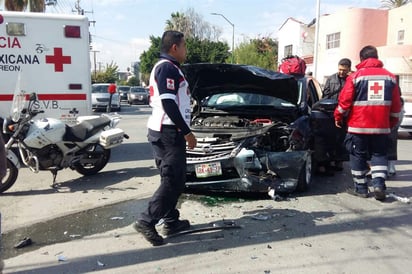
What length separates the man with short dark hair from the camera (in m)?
3.94

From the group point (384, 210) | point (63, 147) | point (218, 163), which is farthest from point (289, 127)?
point (63, 147)

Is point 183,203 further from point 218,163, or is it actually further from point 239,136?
point 239,136

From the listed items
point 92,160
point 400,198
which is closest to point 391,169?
point 400,198

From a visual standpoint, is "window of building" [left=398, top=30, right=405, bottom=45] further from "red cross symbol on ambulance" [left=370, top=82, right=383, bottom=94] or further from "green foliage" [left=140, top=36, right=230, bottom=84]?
"red cross symbol on ambulance" [left=370, top=82, right=383, bottom=94]

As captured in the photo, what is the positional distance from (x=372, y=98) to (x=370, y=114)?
211mm

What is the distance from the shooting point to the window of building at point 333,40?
98.1ft

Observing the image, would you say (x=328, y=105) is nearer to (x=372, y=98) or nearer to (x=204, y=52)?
(x=372, y=98)

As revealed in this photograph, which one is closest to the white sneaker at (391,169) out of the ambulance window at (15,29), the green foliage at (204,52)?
the ambulance window at (15,29)

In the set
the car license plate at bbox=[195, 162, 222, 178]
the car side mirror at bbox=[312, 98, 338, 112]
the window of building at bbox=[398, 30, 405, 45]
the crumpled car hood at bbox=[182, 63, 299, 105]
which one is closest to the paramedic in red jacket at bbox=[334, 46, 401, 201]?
the car side mirror at bbox=[312, 98, 338, 112]

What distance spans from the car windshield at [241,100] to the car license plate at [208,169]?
1.79 metres

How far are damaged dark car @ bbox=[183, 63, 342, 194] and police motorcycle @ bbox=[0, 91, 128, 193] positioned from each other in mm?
1607

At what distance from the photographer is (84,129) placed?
22.0 ft

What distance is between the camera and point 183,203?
5.48 metres

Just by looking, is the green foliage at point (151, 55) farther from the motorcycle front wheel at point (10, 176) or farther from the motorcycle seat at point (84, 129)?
the motorcycle front wheel at point (10, 176)
